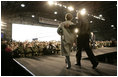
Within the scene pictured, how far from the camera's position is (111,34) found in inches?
792

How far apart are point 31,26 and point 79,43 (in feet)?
33.1

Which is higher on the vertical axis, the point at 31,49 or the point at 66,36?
the point at 66,36

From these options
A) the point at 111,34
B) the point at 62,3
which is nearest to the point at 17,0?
the point at 62,3

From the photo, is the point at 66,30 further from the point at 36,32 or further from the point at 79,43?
the point at 36,32

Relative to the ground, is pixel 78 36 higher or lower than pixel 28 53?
higher

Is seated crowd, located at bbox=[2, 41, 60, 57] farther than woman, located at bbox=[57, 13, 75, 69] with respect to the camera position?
Yes

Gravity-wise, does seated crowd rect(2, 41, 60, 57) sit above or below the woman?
below

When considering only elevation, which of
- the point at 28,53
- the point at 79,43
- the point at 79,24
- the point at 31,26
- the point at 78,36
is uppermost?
the point at 31,26

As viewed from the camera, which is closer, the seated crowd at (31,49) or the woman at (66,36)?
the woman at (66,36)

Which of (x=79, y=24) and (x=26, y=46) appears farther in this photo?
(x=26, y=46)

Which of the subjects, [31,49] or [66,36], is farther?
[31,49]

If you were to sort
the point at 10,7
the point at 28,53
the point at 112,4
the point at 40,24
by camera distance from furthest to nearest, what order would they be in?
the point at 40,24, the point at 112,4, the point at 10,7, the point at 28,53

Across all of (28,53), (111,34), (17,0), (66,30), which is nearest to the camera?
(66,30)

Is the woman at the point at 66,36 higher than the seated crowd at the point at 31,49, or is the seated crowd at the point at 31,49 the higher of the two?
the woman at the point at 66,36
